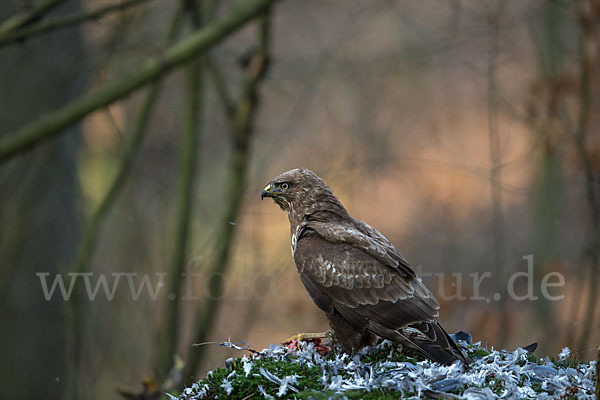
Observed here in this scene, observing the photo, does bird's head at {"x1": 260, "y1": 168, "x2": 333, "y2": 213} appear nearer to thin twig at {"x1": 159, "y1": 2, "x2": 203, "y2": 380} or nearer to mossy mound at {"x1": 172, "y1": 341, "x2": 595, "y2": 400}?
mossy mound at {"x1": 172, "y1": 341, "x2": 595, "y2": 400}

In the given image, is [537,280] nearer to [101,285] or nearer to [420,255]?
[420,255]

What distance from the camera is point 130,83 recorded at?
4957mm

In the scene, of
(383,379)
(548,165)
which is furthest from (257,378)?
(548,165)

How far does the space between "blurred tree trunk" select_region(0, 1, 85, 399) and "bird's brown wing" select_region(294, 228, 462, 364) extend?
435 cm

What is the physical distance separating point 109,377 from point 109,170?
10.1 ft

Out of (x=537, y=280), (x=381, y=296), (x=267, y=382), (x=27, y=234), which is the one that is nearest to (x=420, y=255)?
(x=537, y=280)

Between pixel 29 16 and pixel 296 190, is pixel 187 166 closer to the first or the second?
pixel 29 16

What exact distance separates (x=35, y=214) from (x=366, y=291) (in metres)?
5.07

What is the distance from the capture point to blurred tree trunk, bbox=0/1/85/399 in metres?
7.15

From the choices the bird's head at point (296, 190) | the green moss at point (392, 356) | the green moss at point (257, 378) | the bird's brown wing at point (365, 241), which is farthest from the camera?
the bird's head at point (296, 190)

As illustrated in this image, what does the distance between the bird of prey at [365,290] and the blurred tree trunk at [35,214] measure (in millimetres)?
4291

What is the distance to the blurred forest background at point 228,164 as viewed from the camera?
6.46m

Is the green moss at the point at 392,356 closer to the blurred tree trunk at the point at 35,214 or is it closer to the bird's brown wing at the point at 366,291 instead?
the bird's brown wing at the point at 366,291

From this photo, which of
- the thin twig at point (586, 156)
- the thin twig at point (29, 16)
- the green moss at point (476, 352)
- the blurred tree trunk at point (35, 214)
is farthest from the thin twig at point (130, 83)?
the thin twig at point (586, 156)
